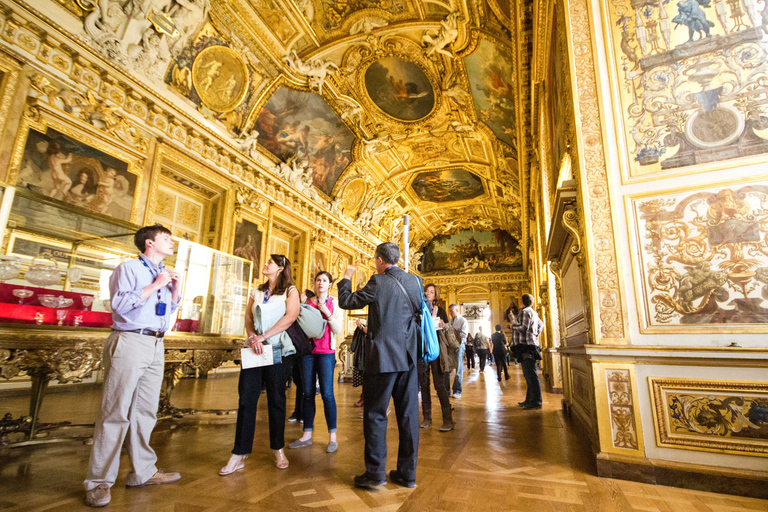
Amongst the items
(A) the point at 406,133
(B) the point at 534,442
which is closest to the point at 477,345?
(A) the point at 406,133

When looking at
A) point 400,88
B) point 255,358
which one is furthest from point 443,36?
point 255,358

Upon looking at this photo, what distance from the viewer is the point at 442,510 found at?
78.3 inches

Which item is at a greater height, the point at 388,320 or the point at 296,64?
the point at 296,64

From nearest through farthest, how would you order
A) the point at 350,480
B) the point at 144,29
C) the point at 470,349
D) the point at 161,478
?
the point at 161,478
the point at 350,480
the point at 144,29
the point at 470,349

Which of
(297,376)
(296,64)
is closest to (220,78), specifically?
(296,64)

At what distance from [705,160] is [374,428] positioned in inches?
118

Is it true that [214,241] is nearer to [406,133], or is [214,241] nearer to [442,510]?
[406,133]

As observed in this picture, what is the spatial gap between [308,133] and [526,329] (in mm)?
10500

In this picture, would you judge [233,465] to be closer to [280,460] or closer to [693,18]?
[280,460]

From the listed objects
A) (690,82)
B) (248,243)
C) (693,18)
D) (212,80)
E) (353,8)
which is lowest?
(690,82)

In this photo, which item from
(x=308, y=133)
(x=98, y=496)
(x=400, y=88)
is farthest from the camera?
(x=308, y=133)

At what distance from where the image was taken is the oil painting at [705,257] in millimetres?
2457

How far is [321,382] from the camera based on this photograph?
3295 millimetres

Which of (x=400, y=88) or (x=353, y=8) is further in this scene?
(x=400, y=88)
